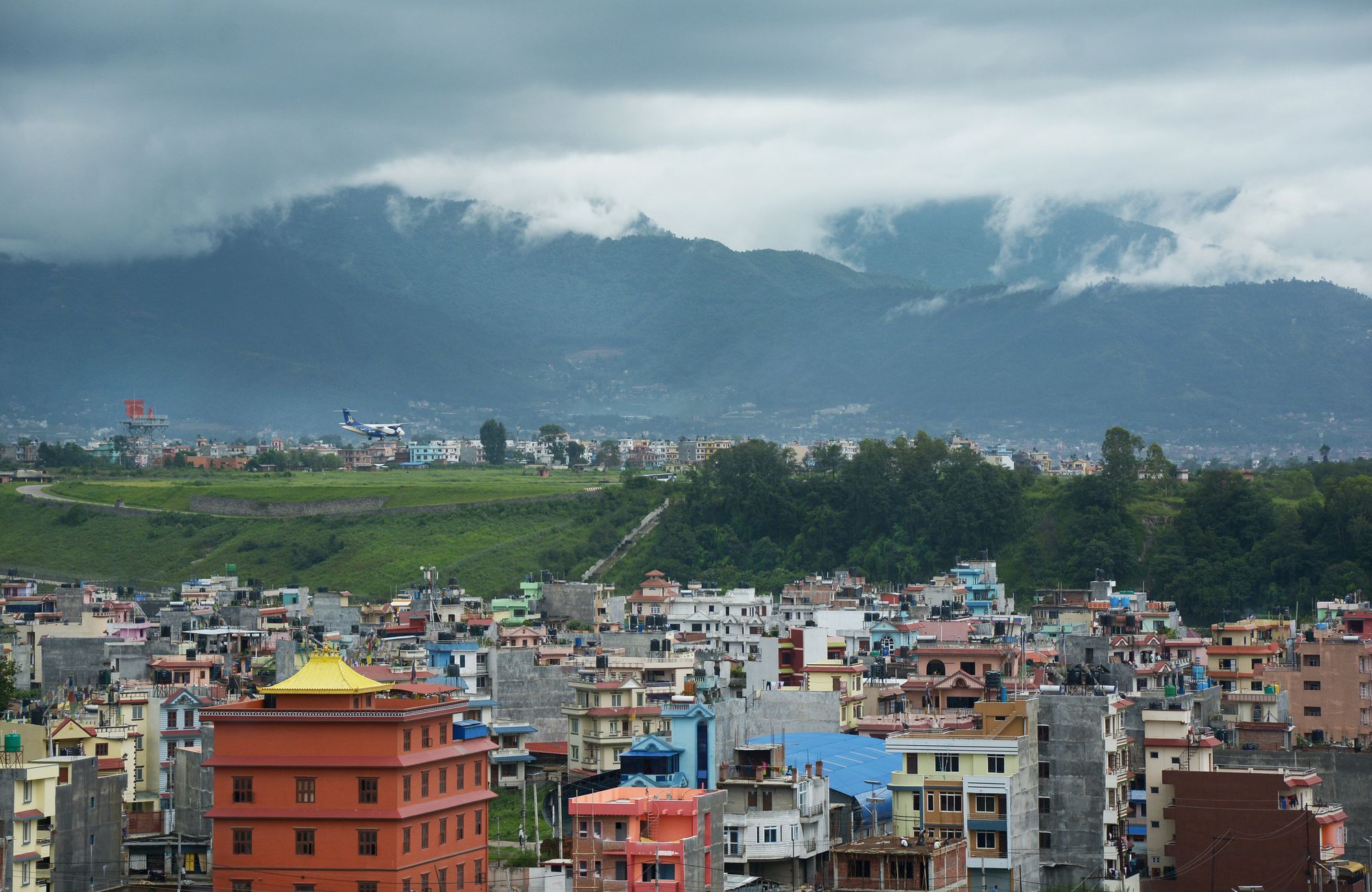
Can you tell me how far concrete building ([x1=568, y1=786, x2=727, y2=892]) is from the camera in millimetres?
28531

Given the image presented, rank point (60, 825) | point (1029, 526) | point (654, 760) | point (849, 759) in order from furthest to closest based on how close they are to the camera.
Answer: point (1029, 526), point (849, 759), point (654, 760), point (60, 825)

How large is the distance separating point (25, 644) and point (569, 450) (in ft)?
307

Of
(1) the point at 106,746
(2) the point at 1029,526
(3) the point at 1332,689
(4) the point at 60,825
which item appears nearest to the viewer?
(4) the point at 60,825

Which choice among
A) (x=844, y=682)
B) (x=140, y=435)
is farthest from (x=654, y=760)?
(x=140, y=435)

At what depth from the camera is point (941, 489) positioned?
94.0 metres

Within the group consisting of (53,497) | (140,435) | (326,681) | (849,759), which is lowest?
(849,759)

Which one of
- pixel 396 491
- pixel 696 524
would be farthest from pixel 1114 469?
pixel 396 491

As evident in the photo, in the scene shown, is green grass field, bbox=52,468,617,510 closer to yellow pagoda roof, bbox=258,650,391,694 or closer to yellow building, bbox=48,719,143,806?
yellow building, bbox=48,719,143,806

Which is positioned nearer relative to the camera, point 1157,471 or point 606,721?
point 606,721

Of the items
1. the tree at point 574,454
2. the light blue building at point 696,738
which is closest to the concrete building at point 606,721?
the light blue building at point 696,738

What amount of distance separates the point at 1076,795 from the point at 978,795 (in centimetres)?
239

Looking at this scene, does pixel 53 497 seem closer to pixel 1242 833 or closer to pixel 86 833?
pixel 86 833

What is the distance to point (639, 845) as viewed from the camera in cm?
2855

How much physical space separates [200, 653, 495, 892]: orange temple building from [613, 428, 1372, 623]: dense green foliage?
52.6 metres
